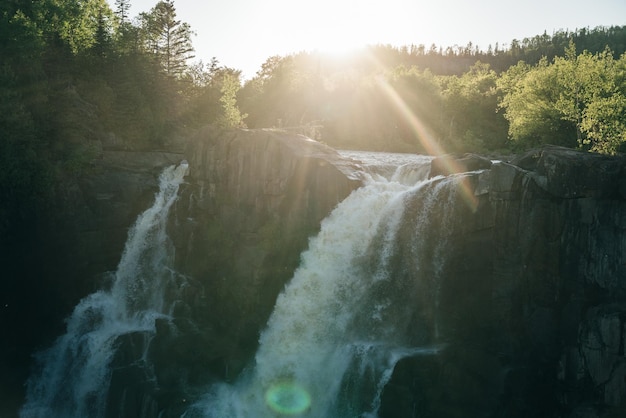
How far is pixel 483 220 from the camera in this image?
18.7 m

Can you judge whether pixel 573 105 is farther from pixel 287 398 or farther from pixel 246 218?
pixel 287 398

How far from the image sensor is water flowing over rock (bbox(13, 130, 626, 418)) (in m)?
16.8

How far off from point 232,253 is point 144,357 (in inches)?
254

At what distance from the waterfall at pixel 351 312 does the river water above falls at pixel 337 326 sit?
0.04 meters

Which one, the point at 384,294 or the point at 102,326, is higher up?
the point at 384,294

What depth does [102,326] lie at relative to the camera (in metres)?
25.1

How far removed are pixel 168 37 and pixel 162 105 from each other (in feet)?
38.6

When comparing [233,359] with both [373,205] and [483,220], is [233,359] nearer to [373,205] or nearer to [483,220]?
[373,205]

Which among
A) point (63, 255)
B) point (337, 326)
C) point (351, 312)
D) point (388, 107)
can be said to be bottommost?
point (337, 326)

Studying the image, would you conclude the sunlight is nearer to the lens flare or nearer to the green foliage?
the green foliage

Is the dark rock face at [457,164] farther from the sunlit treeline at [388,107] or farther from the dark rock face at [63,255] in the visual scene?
the sunlit treeline at [388,107]

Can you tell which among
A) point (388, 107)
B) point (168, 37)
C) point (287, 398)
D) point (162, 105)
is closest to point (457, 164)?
point (287, 398)

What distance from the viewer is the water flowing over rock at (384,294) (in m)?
16.8

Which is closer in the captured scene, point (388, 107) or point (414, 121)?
point (414, 121)
